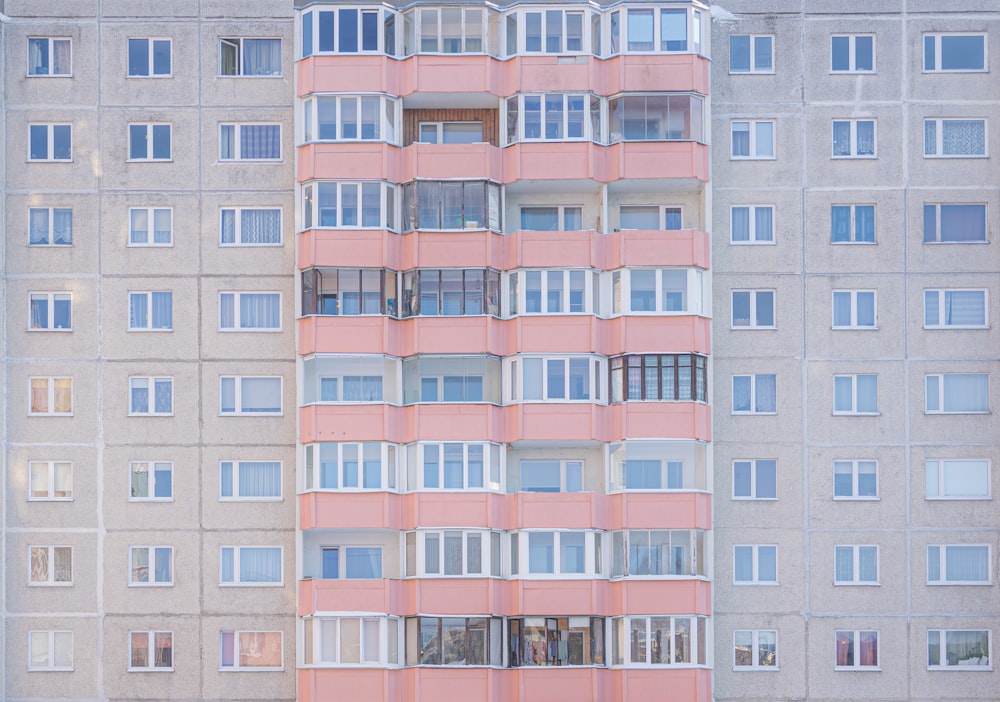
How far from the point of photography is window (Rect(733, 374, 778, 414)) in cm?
4544

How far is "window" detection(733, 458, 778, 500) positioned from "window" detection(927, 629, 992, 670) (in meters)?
6.50

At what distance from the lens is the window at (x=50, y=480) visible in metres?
45.3

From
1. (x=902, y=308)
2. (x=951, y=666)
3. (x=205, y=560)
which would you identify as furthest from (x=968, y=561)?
(x=205, y=560)

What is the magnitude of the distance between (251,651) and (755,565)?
15.8 m

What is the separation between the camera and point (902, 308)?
45.6 meters

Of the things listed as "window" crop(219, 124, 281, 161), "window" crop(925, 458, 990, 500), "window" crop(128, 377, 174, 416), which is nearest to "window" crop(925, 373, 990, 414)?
Answer: "window" crop(925, 458, 990, 500)

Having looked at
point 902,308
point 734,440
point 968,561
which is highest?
point 902,308

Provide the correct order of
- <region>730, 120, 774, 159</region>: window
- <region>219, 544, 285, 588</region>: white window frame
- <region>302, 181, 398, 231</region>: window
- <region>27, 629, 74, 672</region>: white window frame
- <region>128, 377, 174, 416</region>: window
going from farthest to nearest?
<region>730, 120, 774, 159</region>: window → <region>128, 377, 174, 416</region>: window → <region>219, 544, 285, 588</region>: white window frame → <region>27, 629, 74, 672</region>: white window frame → <region>302, 181, 398, 231</region>: window

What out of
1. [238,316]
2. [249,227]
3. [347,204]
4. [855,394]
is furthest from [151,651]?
[855,394]

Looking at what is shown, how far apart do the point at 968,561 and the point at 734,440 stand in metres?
8.10

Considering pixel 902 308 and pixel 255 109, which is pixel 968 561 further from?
pixel 255 109

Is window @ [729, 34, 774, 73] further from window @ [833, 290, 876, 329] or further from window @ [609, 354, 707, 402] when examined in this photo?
window @ [609, 354, 707, 402]

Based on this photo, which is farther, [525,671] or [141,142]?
[141,142]

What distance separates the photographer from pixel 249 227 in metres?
46.0
